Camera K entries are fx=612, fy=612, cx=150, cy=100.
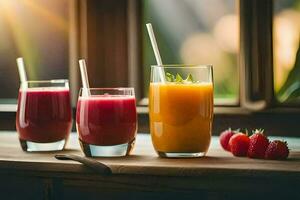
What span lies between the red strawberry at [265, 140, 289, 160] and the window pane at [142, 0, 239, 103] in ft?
1.64

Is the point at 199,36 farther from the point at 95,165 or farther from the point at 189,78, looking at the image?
the point at 95,165

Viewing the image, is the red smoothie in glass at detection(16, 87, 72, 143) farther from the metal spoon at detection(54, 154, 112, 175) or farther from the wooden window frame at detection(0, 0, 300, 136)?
the wooden window frame at detection(0, 0, 300, 136)

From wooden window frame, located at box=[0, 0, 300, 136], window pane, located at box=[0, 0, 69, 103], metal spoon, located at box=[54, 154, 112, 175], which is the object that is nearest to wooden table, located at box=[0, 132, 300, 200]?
metal spoon, located at box=[54, 154, 112, 175]

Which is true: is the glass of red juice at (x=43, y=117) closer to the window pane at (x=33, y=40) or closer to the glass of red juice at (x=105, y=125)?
the glass of red juice at (x=105, y=125)

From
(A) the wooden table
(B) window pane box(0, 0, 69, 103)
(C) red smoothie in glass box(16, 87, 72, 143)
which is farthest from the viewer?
(B) window pane box(0, 0, 69, 103)

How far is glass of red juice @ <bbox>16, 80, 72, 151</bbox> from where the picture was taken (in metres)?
1.42

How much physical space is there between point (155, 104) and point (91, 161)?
0.64 feet

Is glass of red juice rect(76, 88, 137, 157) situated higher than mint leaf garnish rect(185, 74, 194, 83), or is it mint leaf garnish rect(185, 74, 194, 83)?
mint leaf garnish rect(185, 74, 194, 83)

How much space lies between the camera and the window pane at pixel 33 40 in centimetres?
193

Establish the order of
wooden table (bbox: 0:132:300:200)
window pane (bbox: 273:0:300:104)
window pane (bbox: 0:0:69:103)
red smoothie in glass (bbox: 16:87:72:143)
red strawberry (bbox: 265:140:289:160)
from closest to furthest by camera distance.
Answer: wooden table (bbox: 0:132:300:200)
red strawberry (bbox: 265:140:289:160)
red smoothie in glass (bbox: 16:87:72:143)
window pane (bbox: 273:0:300:104)
window pane (bbox: 0:0:69:103)

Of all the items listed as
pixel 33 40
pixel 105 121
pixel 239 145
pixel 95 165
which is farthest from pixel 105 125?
pixel 33 40

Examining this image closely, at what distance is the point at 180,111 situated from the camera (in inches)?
50.4

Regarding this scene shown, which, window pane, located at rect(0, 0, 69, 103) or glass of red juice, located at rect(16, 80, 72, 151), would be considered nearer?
glass of red juice, located at rect(16, 80, 72, 151)

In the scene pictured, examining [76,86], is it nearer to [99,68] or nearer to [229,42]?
[99,68]
